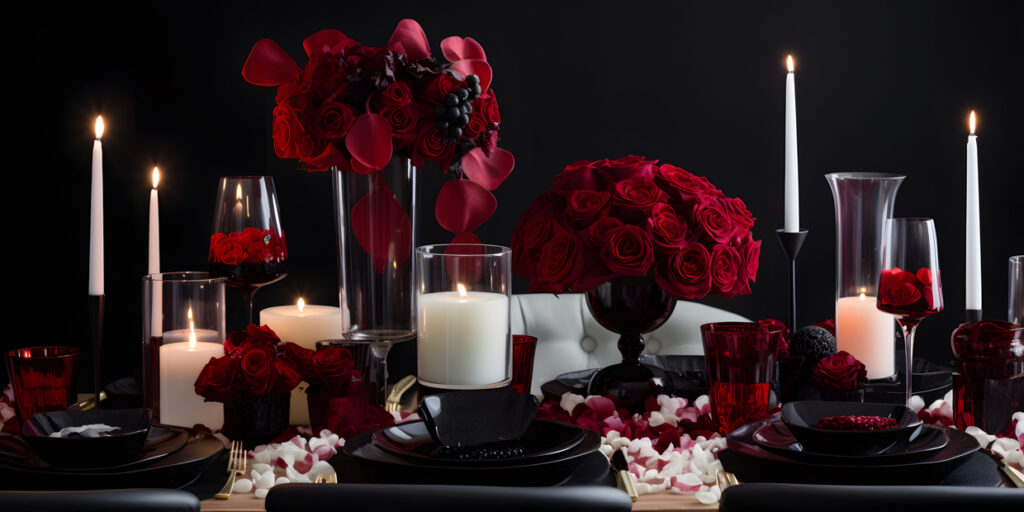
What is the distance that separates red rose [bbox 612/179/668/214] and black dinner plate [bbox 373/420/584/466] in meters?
0.36

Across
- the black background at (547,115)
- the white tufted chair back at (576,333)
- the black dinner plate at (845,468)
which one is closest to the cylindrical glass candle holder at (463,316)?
the black dinner plate at (845,468)

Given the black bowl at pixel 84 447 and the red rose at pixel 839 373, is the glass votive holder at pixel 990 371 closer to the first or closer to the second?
the red rose at pixel 839 373

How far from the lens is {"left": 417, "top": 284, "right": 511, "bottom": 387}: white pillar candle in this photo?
1.17 m

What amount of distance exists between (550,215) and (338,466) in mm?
509

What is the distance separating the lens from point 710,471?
40.5 inches

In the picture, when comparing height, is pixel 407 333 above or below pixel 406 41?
below

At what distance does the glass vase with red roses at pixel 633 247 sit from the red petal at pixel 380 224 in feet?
0.58

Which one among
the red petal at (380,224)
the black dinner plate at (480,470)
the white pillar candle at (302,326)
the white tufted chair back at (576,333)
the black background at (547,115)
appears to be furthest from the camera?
the black background at (547,115)

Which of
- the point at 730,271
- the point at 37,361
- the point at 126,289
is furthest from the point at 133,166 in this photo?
the point at 730,271

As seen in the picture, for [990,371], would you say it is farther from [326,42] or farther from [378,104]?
[326,42]

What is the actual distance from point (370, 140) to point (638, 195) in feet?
1.21

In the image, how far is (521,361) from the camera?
1.35m

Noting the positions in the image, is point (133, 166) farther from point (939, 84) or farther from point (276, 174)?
point (939, 84)

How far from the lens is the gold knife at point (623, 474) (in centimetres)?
96
